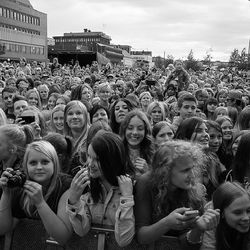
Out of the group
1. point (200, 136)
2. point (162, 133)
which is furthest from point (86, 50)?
point (200, 136)

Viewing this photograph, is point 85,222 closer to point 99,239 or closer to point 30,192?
point 99,239

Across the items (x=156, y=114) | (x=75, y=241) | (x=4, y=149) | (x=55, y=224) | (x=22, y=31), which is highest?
(x=22, y=31)

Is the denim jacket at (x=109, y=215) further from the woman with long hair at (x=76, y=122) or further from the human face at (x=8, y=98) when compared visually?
the human face at (x=8, y=98)

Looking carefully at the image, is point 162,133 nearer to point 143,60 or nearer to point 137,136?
point 137,136

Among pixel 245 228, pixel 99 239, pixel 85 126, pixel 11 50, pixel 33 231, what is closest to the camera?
pixel 245 228

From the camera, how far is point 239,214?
91.5 inches

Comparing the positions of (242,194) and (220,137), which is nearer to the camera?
(242,194)

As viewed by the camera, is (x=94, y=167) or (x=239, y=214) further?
(x=94, y=167)

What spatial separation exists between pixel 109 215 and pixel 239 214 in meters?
0.90

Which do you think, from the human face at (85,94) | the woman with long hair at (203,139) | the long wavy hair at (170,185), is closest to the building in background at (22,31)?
the human face at (85,94)

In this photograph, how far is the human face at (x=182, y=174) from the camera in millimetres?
2504

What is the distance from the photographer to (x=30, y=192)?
2471 millimetres

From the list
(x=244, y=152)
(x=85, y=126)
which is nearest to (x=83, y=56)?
(x=85, y=126)

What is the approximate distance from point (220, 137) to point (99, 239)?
2.29m
